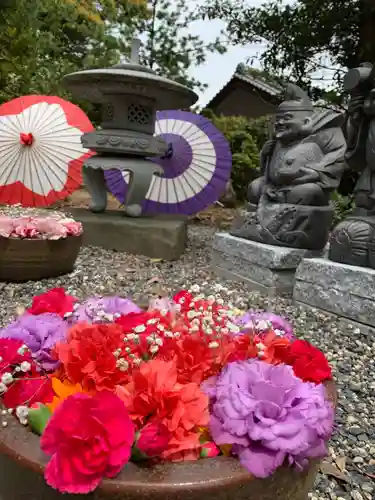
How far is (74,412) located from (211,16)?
6.48 metres

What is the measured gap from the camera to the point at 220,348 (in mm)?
1141

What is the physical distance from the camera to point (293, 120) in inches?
148

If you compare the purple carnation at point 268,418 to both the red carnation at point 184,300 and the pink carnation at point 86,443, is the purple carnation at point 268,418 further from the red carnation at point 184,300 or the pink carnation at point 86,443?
the red carnation at point 184,300

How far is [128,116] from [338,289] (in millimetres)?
2654

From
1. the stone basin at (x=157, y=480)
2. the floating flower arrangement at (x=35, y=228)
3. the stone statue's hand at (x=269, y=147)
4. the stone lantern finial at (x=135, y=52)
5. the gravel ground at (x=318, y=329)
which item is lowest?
the gravel ground at (x=318, y=329)

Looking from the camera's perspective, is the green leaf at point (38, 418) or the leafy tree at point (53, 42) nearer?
the green leaf at point (38, 418)

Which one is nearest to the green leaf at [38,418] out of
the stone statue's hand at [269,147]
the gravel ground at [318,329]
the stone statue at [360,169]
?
the gravel ground at [318,329]

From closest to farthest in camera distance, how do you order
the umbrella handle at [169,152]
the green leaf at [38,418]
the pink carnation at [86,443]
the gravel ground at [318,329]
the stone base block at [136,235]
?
the pink carnation at [86,443] < the green leaf at [38,418] < the gravel ground at [318,329] < the stone base block at [136,235] < the umbrella handle at [169,152]

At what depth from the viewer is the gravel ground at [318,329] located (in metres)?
1.64

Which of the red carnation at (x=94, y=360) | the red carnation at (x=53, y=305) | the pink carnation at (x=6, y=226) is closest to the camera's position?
the red carnation at (x=94, y=360)

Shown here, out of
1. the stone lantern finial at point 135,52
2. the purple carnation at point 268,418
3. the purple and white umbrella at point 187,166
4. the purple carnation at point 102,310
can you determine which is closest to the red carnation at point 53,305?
the purple carnation at point 102,310

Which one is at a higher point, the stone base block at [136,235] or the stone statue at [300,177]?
the stone statue at [300,177]

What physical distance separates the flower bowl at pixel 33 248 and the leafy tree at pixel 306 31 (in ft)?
12.3

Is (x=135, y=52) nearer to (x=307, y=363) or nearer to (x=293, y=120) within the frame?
(x=293, y=120)
